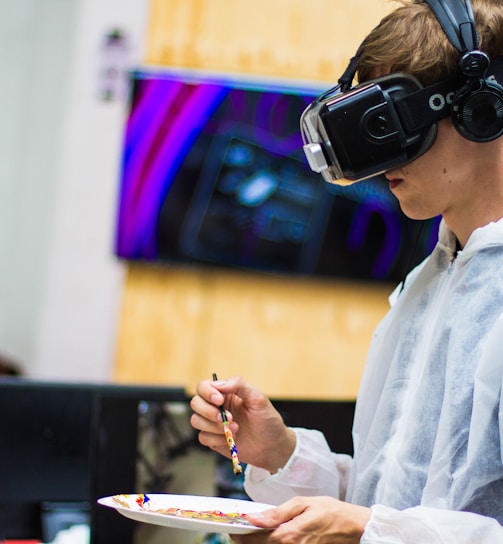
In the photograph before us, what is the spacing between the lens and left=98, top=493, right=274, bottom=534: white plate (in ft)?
3.30

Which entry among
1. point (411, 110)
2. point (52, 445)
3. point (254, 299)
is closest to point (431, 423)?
point (411, 110)

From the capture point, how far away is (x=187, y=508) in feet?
4.07

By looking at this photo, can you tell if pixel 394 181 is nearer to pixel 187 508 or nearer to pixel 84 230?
pixel 187 508

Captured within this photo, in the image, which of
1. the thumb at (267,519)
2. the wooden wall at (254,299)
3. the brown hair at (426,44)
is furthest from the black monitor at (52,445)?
the wooden wall at (254,299)

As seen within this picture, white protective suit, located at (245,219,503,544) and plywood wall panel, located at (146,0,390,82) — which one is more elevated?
plywood wall panel, located at (146,0,390,82)

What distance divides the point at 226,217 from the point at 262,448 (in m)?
2.56

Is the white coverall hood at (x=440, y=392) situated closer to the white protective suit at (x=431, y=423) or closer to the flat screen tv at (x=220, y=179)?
the white protective suit at (x=431, y=423)

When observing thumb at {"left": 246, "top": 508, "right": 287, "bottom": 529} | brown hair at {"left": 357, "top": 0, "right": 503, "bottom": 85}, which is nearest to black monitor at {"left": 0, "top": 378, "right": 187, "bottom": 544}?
thumb at {"left": 246, "top": 508, "right": 287, "bottom": 529}

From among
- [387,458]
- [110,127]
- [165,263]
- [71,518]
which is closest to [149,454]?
[71,518]

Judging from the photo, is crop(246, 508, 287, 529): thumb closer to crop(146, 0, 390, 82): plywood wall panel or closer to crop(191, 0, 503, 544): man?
crop(191, 0, 503, 544): man

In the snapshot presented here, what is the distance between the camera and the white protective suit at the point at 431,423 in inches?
42.8

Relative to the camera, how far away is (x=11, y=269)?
4273 millimetres

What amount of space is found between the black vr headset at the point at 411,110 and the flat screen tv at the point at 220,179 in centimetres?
265

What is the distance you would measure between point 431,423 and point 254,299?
2.81 meters
